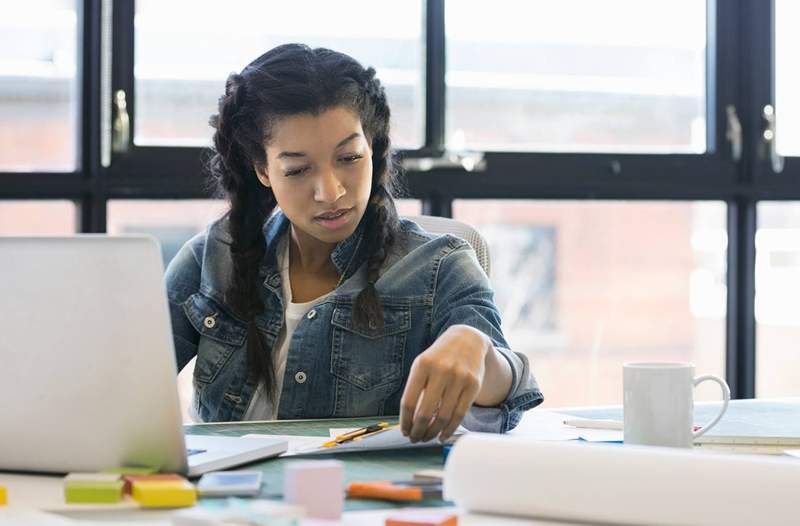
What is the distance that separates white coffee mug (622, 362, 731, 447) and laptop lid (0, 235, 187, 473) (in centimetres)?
43

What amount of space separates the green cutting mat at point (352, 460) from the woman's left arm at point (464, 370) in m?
0.03

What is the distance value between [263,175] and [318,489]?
882 millimetres

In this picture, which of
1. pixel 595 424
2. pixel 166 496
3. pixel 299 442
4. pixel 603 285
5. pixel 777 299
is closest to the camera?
pixel 166 496

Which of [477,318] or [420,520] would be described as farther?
[477,318]

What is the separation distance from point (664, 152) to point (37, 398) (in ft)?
7.55

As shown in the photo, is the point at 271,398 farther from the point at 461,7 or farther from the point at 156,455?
the point at 461,7

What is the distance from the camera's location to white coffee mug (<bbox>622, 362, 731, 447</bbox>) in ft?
3.54

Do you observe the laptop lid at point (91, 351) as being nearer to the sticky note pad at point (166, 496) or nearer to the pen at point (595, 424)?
the sticky note pad at point (166, 496)

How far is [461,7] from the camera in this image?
287cm

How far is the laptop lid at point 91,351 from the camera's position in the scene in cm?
94

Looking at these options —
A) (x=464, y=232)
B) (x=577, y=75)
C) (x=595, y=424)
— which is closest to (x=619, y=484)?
(x=595, y=424)

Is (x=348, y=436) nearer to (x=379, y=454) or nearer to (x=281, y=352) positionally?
(x=379, y=454)

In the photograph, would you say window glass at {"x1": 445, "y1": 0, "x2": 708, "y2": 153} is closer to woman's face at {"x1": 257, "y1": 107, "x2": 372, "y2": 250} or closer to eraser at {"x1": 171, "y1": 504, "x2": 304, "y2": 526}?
woman's face at {"x1": 257, "y1": 107, "x2": 372, "y2": 250}

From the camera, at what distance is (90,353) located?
96 cm
